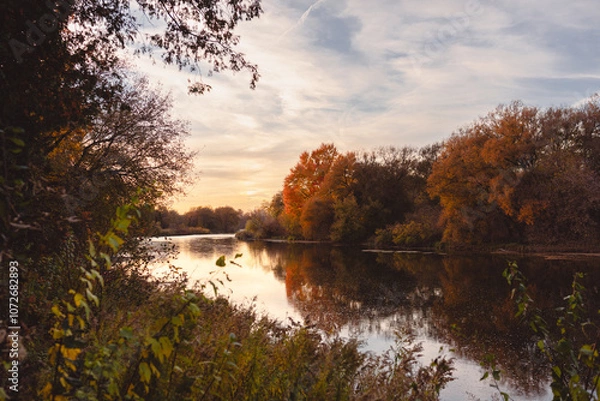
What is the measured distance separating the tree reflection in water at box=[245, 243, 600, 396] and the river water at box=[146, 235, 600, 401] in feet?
0.08

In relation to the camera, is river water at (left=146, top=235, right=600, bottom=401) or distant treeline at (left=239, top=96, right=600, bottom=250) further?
distant treeline at (left=239, top=96, right=600, bottom=250)

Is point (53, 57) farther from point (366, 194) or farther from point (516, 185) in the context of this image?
point (366, 194)

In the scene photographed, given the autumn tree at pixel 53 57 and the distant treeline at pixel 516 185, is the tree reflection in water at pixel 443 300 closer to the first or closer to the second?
the autumn tree at pixel 53 57

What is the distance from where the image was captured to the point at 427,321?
10383mm

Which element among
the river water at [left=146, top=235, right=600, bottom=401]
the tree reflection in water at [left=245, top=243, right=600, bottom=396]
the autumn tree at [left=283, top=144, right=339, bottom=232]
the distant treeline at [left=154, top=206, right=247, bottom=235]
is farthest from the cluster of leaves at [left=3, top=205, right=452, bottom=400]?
the distant treeline at [left=154, top=206, right=247, bottom=235]

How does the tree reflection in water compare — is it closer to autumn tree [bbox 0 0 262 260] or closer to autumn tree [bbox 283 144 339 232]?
autumn tree [bbox 0 0 262 260]

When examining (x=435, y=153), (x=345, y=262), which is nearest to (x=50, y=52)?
(x=345, y=262)

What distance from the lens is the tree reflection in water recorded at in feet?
26.2

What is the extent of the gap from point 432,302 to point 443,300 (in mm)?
502

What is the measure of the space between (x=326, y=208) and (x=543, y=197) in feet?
66.8

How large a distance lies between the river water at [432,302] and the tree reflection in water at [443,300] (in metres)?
0.03

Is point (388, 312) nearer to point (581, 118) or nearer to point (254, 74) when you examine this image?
point (254, 74)

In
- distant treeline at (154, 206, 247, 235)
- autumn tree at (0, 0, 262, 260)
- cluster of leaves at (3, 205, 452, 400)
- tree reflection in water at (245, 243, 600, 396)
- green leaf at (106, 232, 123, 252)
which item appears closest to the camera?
green leaf at (106, 232, 123, 252)

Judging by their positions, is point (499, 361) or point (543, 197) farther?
point (543, 197)
